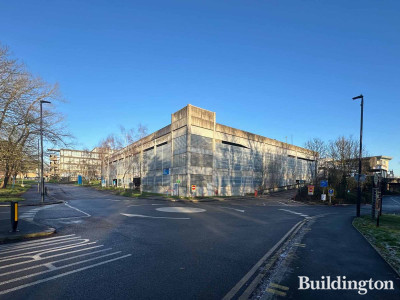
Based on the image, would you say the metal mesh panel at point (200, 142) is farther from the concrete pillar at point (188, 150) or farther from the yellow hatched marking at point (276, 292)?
the yellow hatched marking at point (276, 292)

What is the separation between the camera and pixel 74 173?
Result: 12231cm

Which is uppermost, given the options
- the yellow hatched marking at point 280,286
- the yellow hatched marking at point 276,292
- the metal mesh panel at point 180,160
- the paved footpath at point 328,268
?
the metal mesh panel at point 180,160

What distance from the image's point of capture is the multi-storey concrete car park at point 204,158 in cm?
3459

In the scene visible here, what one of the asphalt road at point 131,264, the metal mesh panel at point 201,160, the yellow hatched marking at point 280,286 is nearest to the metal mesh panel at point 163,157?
the metal mesh panel at point 201,160

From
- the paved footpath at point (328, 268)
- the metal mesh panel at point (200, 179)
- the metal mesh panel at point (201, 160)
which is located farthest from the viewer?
the metal mesh panel at point (201, 160)

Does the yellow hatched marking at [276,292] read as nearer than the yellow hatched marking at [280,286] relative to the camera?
Yes

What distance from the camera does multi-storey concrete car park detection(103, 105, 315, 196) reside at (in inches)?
1362

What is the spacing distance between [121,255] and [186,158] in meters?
27.5

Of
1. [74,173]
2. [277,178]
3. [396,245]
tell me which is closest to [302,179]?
[277,178]

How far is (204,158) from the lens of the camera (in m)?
36.0

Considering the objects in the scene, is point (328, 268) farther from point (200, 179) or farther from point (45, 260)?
point (200, 179)

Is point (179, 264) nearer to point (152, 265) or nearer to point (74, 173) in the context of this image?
point (152, 265)

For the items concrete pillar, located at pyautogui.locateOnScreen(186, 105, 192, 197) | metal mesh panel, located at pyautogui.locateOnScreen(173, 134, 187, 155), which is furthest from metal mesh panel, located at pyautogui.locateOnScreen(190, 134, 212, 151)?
metal mesh panel, located at pyautogui.locateOnScreen(173, 134, 187, 155)

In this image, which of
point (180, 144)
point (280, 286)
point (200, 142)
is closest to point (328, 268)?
point (280, 286)
